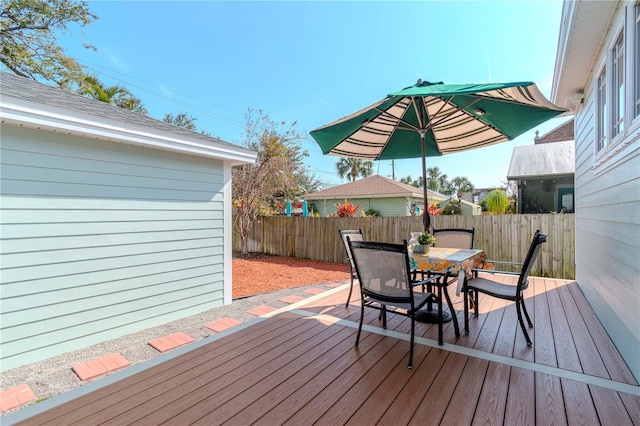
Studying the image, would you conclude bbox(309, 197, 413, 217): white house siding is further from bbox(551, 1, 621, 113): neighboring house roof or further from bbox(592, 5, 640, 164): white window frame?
bbox(592, 5, 640, 164): white window frame

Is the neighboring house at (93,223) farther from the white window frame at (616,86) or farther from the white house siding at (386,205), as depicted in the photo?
the white house siding at (386,205)

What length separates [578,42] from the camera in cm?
316

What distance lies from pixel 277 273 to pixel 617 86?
640 centimetres

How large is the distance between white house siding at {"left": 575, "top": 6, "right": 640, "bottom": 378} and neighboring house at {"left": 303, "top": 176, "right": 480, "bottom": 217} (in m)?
9.82

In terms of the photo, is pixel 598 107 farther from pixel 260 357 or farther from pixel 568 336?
pixel 260 357

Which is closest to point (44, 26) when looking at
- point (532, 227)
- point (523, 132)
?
point (523, 132)

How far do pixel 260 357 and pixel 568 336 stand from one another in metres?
3.05

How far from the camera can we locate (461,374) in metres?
2.17

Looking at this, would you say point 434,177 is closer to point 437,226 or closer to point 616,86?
point 437,226

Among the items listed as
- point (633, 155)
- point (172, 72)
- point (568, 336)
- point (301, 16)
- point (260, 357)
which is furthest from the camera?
point (172, 72)

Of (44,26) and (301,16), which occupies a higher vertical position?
(44,26)

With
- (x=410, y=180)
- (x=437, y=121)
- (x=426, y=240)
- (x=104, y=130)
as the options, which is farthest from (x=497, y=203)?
(x=410, y=180)

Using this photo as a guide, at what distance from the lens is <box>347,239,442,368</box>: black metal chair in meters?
2.38

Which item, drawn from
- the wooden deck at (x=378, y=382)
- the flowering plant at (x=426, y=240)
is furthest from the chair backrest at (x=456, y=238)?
the wooden deck at (x=378, y=382)
